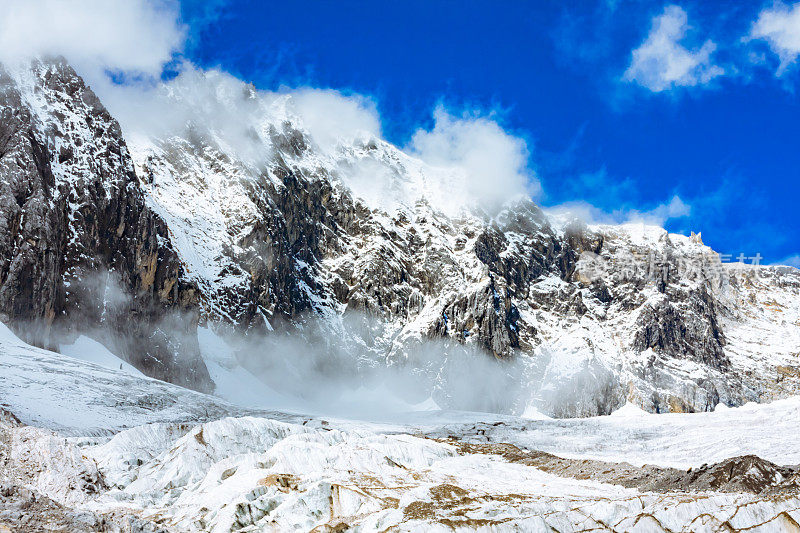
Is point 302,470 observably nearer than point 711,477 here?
Yes

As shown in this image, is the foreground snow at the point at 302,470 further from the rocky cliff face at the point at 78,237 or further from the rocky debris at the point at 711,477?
the rocky cliff face at the point at 78,237

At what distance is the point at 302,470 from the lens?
53844mm

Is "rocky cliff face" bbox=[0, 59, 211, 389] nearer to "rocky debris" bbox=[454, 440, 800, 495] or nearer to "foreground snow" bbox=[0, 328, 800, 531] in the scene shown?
"foreground snow" bbox=[0, 328, 800, 531]

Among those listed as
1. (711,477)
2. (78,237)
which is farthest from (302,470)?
(78,237)

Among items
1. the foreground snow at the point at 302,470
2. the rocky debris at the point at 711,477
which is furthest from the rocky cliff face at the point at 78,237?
the rocky debris at the point at 711,477

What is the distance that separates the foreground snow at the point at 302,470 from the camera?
3344cm

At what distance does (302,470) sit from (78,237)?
12897cm

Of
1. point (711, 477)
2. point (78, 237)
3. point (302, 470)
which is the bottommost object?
point (302, 470)

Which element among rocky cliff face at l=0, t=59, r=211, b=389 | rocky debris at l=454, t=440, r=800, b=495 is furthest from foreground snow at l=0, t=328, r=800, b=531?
rocky cliff face at l=0, t=59, r=211, b=389

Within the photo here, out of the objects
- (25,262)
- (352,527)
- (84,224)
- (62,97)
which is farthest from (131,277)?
(352,527)

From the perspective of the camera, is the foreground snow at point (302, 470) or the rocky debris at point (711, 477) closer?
the foreground snow at point (302, 470)

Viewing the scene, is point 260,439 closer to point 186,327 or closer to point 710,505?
point 710,505

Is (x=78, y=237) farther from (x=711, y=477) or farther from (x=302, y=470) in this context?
(x=711, y=477)

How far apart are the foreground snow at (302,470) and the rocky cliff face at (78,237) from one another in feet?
67.8
